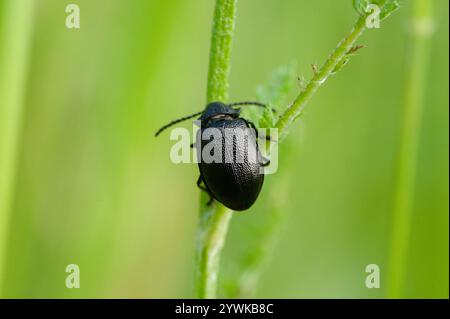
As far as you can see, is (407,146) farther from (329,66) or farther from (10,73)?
(10,73)

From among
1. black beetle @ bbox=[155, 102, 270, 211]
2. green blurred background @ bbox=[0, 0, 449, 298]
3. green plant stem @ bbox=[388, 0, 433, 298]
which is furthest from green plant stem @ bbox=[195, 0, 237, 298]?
green plant stem @ bbox=[388, 0, 433, 298]

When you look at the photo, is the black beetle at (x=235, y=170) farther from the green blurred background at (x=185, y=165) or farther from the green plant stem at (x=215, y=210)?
the green plant stem at (x=215, y=210)

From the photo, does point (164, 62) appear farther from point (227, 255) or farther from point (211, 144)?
point (227, 255)

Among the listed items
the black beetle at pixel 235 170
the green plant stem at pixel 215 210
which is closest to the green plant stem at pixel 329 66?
the green plant stem at pixel 215 210

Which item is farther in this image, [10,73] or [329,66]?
[10,73]

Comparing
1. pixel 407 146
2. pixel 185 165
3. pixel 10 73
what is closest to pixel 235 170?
pixel 407 146

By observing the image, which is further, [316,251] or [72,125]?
[316,251]

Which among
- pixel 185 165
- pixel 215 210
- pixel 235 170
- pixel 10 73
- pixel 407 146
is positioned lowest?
pixel 215 210
